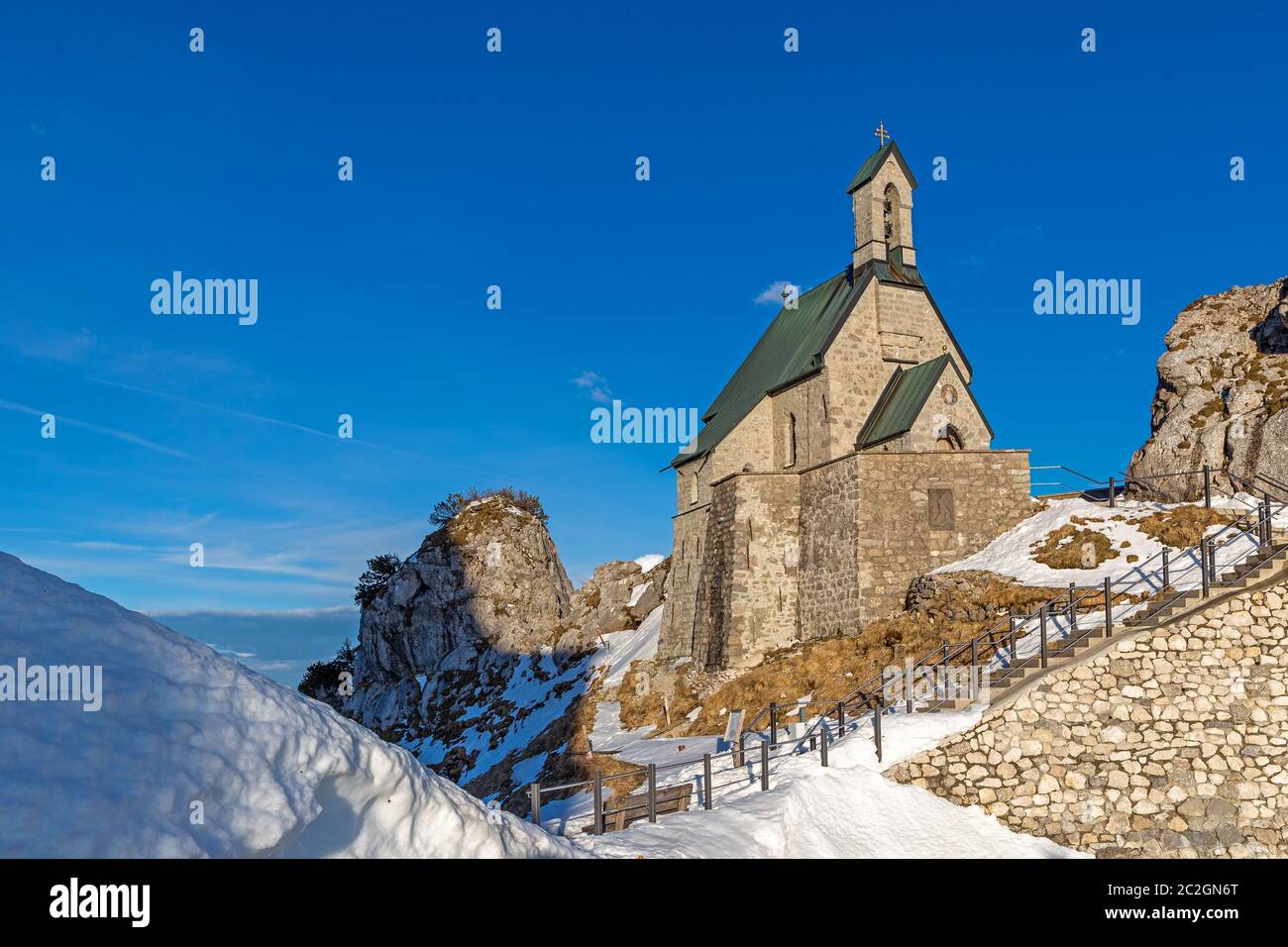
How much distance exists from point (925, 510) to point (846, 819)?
15639mm

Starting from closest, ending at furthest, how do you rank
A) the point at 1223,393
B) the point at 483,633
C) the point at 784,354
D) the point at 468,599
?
1. the point at 1223,393
2. the point at 784,354
3. the point at 483,633
4. the point at 468,599

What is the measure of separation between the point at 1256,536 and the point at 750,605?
15.2 meters

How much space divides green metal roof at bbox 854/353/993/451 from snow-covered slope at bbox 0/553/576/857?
A: 2448cm

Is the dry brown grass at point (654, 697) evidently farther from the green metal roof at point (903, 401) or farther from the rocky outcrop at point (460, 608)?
the rocky outcrop at point (460, 608)

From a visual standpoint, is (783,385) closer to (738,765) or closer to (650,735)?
(650,735)

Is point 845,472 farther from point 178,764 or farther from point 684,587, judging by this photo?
point 178,764

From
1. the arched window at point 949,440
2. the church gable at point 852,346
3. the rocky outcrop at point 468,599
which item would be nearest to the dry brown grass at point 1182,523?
the arched window at point 949,440

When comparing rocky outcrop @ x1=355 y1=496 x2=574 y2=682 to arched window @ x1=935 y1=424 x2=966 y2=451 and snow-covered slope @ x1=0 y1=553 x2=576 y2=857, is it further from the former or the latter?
snow-covered slope @ x1=0 y1=553 x2=576 y2=857

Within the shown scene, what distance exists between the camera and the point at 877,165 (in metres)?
36.8

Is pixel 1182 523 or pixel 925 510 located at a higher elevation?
pixel 925 510

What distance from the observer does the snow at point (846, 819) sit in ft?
45.2

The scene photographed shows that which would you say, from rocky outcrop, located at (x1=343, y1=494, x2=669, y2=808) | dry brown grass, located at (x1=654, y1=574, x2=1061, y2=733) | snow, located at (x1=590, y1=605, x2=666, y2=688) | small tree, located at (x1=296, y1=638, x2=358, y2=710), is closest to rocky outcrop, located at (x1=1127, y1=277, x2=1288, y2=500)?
dry brown grass, located at (x1=654, y1=574, x2=1061, y2=733)

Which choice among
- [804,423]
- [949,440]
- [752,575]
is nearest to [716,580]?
[752,575]
